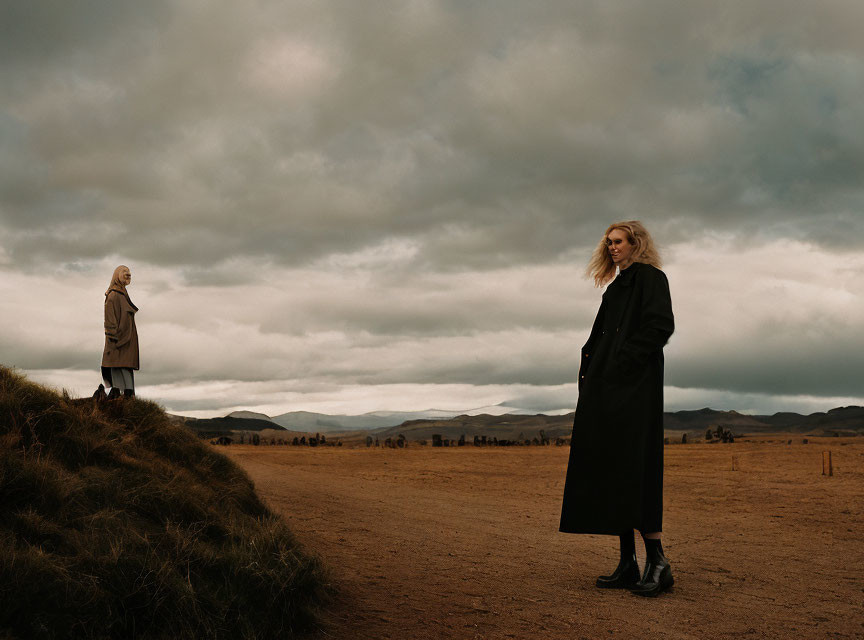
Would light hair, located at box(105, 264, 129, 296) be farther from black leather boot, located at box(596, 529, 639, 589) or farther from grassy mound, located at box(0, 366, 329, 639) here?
black leather boot, located at box(596, 529, 639, 589)

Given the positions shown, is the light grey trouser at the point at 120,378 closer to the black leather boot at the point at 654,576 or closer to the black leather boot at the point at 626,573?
the black leather boot at the point at 626,573

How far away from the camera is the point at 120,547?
186 inches

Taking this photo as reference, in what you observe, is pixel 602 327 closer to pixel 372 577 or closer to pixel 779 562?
pixel 372 577

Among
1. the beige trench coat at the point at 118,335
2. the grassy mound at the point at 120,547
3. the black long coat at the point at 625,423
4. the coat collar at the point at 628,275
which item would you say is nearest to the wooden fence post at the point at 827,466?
the black long coat at the point at 625,423

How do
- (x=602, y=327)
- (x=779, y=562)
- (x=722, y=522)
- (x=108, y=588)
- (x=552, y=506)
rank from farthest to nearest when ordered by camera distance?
(x=552, y=506) < (x=722, y=522) < (x=779, y=562) < (x=602, y=327) < (x=108, y=588)

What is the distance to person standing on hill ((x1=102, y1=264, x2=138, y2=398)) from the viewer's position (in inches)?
459

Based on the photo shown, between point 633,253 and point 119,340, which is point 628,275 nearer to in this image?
point 633,253

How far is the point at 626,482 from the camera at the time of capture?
6.14m

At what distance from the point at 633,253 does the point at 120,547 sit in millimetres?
4644

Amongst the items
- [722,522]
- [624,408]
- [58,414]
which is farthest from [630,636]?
[722,522]

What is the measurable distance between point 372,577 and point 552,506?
24.4 ft

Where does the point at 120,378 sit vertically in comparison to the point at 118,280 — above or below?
below

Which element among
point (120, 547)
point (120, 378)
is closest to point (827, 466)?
point (120, 378)

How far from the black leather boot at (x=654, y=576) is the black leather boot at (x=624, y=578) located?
97mm
